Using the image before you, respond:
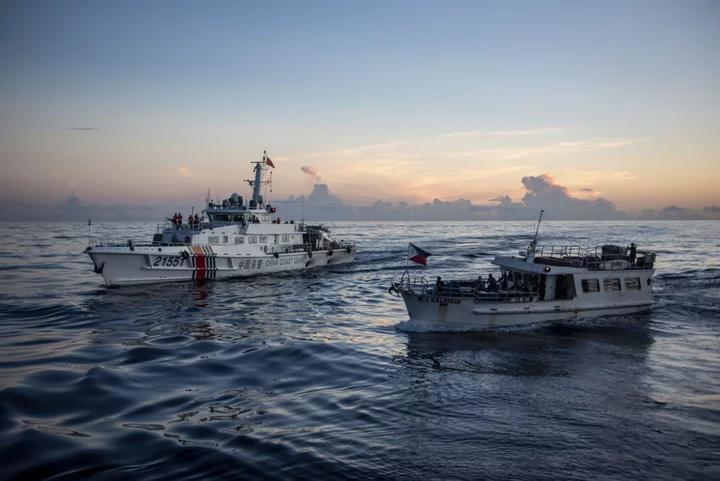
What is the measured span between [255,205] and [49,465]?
3546 centimetres

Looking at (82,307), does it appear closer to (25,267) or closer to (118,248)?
(118,248)

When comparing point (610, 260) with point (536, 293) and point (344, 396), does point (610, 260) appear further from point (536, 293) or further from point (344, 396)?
point (344, 396)

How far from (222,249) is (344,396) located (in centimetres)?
2788

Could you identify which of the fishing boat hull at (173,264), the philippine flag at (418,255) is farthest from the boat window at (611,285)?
the fishing boat hull at (173,264)

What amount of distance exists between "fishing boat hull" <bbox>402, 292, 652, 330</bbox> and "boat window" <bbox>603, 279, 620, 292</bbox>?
2.74 metres

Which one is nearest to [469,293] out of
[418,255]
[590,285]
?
[418,255]

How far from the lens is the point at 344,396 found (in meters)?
15.4

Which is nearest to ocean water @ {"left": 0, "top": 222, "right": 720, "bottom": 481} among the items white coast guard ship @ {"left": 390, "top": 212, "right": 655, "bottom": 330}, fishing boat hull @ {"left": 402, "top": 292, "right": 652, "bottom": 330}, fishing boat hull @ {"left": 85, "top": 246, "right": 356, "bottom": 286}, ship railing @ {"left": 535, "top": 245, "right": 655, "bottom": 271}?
fishing boat hull @ {"left": 402, "top": 292, "right": 652, "bottom": 330}

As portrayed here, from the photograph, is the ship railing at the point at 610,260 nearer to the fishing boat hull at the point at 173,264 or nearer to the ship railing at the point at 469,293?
the ship railing at the point at 469,293

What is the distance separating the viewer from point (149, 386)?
16.0 m

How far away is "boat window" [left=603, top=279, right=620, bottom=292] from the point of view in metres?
26.3

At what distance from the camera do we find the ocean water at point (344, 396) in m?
11.3

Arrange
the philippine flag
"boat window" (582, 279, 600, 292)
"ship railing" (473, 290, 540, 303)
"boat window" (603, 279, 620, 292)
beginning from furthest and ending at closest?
"boat window" (603, 279, 620, 292)
"boat window" (582, 279, 600, 292)
"ship railing" (473, 290, 540, 303)
the philippine flag

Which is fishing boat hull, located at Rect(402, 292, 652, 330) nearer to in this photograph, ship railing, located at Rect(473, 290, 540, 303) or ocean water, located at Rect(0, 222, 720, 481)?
ship railing, located at Rect(473, 290, 540, 303)
